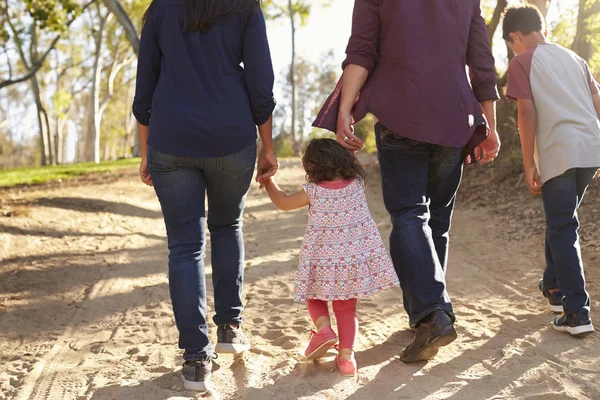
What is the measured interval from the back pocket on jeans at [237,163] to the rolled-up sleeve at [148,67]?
1.58 ft

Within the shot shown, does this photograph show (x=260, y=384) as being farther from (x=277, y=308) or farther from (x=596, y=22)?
(x=596, y=22)

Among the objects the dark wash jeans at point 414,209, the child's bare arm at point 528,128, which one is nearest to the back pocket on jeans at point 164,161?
the dark wash jeans at point 414,209

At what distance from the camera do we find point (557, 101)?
4.22 m

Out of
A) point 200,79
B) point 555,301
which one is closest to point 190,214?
point 200,79

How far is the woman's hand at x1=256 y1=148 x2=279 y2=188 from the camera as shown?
381 cm

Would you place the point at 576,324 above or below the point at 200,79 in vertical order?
below

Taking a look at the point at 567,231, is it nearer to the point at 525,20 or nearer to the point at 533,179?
the point at 533,179

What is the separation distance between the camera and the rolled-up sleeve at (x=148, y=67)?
3439 millimetres

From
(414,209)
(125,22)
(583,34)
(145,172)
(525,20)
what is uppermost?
(125,22)

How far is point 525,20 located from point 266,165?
1894 millimetres

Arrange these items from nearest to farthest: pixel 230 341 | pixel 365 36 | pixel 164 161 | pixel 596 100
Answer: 1. pixel 164 161
2. pixel 365 36
3. pixel 230 341
4. pixel 596 100

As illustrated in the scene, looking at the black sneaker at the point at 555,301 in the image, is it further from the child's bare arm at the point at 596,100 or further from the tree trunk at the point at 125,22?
the tree trunk at the point at 125,22

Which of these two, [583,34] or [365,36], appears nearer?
[365,36]

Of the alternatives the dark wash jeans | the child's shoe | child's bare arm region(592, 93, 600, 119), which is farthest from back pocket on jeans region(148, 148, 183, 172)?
child's bare arm region(592, 93, 600, 119)
